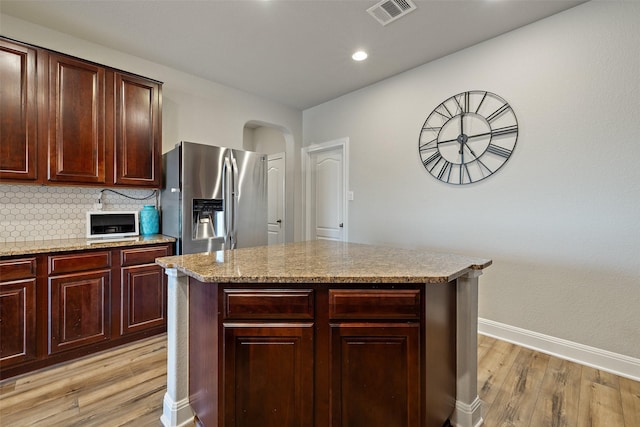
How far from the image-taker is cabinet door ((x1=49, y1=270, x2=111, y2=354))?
2117 mm

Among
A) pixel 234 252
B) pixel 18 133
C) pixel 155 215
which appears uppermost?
pixel 18 133

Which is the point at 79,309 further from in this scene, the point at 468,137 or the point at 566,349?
the point at 566,349

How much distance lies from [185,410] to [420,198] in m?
2.76

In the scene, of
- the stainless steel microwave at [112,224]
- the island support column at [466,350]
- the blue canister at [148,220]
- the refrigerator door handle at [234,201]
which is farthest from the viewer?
the refrigerator door handle at [234,201]

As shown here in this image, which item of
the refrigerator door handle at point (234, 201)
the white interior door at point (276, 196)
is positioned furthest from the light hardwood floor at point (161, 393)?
the white interior door at point (276, 196)

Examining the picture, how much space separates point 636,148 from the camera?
1.99 m

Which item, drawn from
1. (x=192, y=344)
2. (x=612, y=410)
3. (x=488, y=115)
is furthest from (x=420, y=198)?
(x=192, y=344)

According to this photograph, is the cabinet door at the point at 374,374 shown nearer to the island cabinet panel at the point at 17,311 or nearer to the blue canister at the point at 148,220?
the island cabinet panel at the point at 17,311

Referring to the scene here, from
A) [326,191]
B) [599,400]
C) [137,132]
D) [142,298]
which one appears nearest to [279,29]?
[137,132]

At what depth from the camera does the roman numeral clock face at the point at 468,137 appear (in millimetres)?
2566

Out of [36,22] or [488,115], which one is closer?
[36,22]

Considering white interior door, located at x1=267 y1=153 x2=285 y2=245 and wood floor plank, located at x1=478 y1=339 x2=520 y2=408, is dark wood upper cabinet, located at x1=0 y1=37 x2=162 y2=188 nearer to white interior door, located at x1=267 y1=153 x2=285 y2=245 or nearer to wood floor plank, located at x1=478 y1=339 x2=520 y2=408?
white interior door, located at x1=267 y1=153 x2=285 y2=245

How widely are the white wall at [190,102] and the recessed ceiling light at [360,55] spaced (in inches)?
63.4

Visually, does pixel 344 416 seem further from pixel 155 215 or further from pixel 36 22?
pixel 36 22
